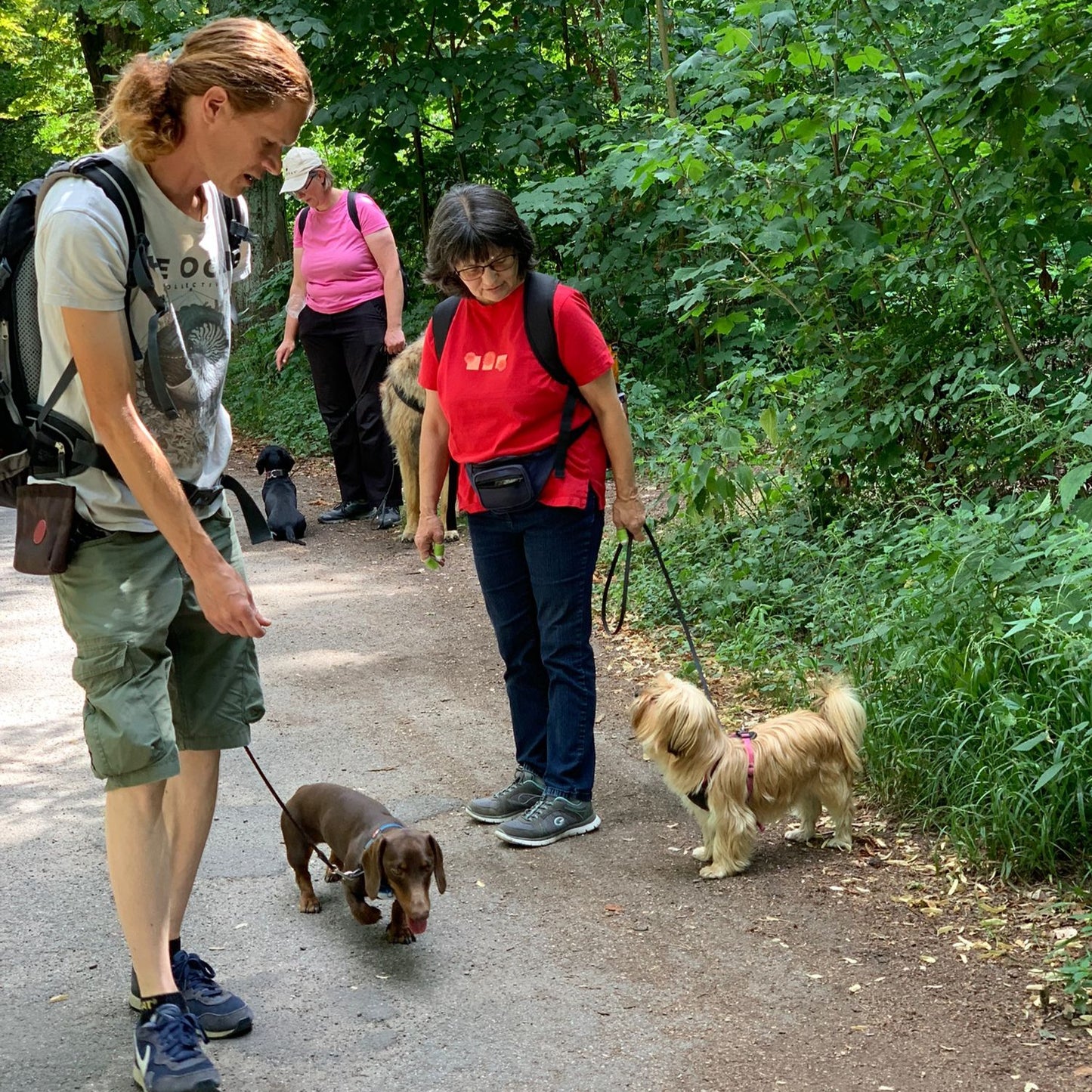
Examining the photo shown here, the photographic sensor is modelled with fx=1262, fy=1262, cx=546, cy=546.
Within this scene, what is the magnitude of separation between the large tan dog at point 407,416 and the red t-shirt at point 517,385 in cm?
398

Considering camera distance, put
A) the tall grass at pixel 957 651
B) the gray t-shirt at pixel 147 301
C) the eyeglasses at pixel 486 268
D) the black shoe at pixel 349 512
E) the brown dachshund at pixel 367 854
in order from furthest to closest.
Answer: the black shoe at pixel 349 512
the eyeglasses at pixel 486 268
the tall grass at pixel 957 651
the brown dachshund at pixel 367 854
the gray t-shirt at pixel 147 301

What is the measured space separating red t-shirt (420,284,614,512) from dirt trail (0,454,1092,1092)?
1.31 metres

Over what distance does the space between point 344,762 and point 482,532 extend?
1.33 meters

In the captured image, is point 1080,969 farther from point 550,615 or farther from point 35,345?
point 35,345

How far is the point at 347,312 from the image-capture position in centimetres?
898

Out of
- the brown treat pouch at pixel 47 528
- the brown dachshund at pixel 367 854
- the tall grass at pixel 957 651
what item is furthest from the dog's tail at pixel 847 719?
the brown treat pouch at pixel 47 528

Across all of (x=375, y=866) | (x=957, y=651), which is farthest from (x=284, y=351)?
(x=375, y=866)

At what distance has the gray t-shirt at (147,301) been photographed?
2.64 meters

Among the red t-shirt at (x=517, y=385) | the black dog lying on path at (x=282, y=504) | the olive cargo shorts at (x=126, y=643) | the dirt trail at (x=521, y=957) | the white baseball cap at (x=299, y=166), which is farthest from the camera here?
the black dog lying on path at (x=282, y=504)

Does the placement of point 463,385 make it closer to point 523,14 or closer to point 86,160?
point 86,160

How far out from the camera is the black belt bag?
4285 mm

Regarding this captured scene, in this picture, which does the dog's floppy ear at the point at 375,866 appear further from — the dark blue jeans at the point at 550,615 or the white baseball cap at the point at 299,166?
the white baseball cap at the point at 299,166

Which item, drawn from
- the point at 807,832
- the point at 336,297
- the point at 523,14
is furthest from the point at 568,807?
the point at 523,14

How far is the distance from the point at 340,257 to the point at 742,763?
581 cm
